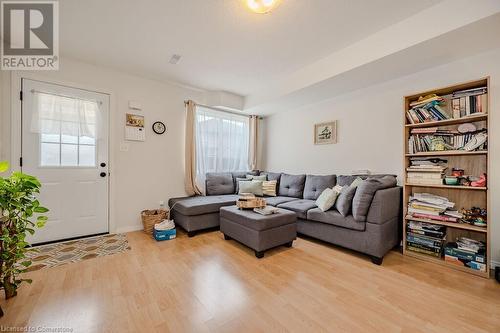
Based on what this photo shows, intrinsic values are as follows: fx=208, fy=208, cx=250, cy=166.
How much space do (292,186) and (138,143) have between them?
2.71 metres

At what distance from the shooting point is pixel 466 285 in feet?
5.92

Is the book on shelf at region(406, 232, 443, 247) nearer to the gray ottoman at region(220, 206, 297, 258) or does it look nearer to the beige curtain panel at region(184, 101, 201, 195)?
the gray ottoman at region(220, 206, 297, 258)

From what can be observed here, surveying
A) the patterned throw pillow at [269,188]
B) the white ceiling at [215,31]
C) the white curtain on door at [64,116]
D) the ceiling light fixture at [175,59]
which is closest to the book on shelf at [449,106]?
the white ceiling at [215,31]

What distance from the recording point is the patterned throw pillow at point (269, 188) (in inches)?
154

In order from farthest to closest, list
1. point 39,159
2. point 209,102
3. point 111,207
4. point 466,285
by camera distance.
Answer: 1. point 209,102
2. point 111,207
3. point 39,159
4. point 466,285

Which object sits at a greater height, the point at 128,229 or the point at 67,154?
the point at 67,154

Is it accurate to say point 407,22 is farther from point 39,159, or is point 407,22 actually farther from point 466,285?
point 39,159

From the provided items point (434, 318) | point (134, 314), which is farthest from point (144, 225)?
point (434, 318)

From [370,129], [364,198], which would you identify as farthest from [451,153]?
[370,129]

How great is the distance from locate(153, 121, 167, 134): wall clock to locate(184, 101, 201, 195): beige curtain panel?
0.40 metres

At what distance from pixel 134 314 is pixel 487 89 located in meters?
3.47

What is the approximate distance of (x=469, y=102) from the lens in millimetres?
2082

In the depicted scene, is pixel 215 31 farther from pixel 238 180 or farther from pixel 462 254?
pixel 462 254

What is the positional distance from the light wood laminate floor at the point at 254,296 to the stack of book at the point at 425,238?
0.16m
